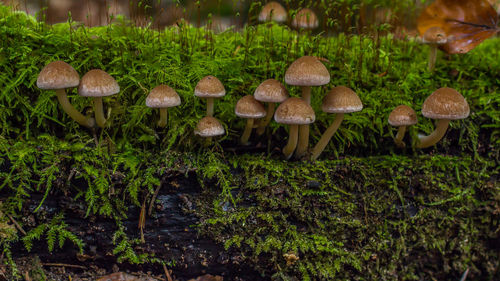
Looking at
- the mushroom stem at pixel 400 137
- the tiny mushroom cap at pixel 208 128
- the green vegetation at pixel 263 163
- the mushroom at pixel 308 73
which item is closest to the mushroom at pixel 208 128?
the tiny mushroom cap at pixel 208 128

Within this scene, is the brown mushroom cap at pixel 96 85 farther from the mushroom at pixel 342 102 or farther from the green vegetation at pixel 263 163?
the mushroom at pixel 342 102

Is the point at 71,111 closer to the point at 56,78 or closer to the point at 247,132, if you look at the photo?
the point at 56,78

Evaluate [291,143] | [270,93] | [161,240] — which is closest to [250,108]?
[270,93]

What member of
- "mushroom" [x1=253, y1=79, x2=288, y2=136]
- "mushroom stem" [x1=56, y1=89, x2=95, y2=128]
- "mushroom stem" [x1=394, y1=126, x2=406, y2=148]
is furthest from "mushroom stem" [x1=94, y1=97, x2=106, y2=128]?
"mushroom stem" [x1=394, y1=126, x2=406, y2=148]

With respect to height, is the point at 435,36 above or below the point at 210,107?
above

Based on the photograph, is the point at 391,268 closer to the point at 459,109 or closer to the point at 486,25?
the point at 459,109

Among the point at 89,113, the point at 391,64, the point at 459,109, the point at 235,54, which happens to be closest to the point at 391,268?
the point at 459,109
